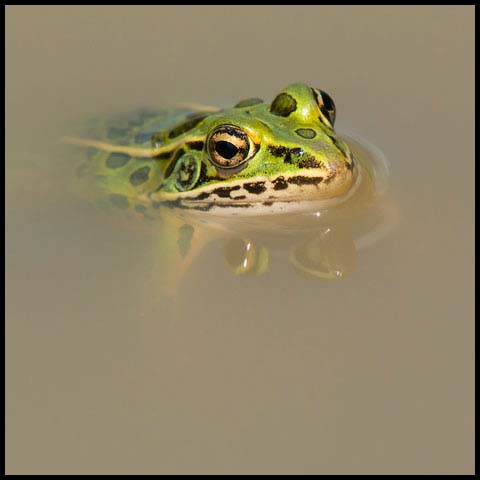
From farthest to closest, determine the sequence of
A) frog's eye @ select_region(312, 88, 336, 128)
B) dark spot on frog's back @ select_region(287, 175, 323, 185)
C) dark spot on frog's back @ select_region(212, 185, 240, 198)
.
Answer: frog's eye @ select_region(312, 88, 336, 128) < dark spot on frog's back @ select_region(212, 185, 240, 198) < dark spot on frog's back @ select_region(287, 175, 323, 185)

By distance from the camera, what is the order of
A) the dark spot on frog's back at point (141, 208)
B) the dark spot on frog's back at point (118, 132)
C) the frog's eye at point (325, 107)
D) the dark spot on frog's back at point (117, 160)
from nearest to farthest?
the frog's eye at point (325, 107) → the dark spot on frog's back at point (141, 208) → the dark spot on frog's back at point (117, 160) → the dark spot on frog's back at point (118, 132)

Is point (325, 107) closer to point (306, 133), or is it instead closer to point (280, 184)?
point (306, 133)

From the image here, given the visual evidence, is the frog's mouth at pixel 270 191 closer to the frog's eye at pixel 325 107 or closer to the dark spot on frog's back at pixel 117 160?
the frog's eye at pixel 325 107

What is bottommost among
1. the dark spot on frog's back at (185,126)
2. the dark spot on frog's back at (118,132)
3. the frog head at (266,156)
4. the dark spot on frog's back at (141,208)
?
the dark spot on frog's back at (141,208)

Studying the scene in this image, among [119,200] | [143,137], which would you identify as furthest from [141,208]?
[143,137]

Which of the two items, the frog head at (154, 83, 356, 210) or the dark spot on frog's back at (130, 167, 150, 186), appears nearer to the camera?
the frog head at (154, 83, 356, 210)

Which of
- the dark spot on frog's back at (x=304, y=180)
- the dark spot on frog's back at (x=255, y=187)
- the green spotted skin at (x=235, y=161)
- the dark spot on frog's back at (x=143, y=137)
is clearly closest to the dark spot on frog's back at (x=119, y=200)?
the green spotted skin at (x=235, y=161)

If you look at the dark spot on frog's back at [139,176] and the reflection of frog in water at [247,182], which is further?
the dark spot on frog's back at [139,176]

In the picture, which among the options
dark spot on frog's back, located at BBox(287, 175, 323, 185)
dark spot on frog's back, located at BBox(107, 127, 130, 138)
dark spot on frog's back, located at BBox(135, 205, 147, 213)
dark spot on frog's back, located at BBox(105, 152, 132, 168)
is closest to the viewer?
dark spot on frog's back, located at BBox(287, 175, 323, 185)

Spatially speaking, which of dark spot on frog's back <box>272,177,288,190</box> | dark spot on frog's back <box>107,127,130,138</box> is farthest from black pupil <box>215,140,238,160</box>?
dark spot on frog's back <box>107,127,130,138</box>

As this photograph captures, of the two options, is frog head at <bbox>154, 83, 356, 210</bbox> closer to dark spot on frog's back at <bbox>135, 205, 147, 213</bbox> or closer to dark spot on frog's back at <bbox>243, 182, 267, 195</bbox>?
dark spot on frog's back at <bbox>243, 182, 267, 195</bbox>
